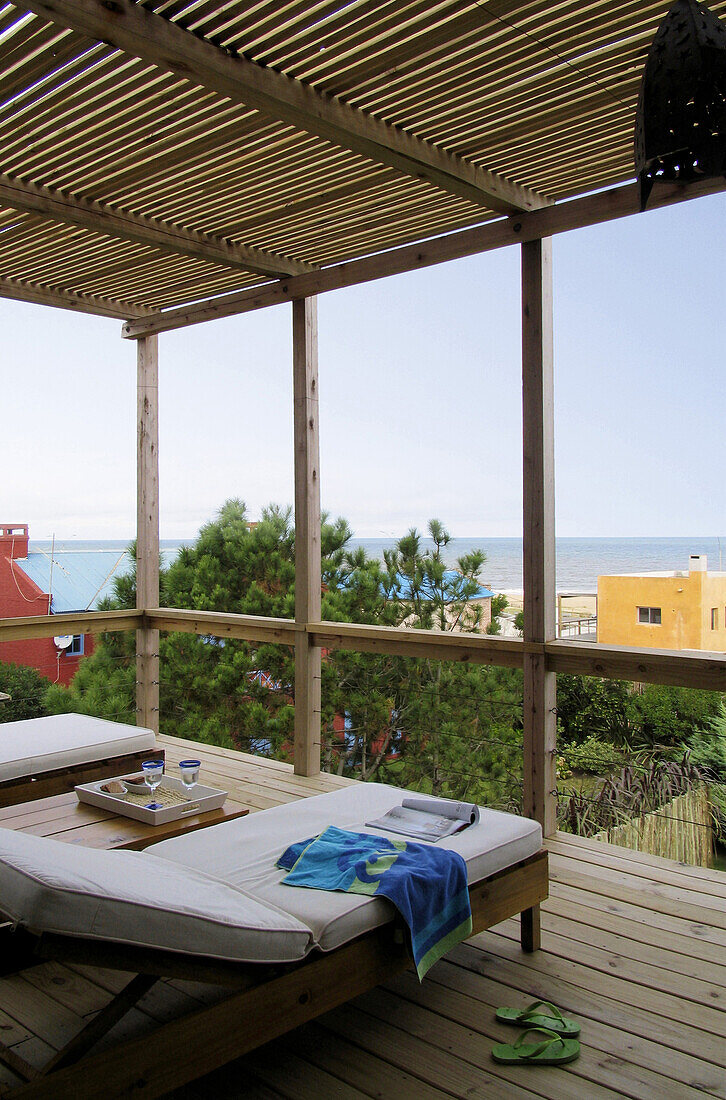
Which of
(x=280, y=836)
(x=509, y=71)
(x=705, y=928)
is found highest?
(x=509, y=71)

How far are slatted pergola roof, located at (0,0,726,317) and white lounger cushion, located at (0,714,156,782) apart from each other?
2.43 m

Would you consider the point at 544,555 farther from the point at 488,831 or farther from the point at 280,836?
the point at 280,836

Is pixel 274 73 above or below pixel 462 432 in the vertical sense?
below

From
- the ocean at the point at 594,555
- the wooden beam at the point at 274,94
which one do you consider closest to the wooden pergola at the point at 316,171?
the wooden beam at the point at 274,94

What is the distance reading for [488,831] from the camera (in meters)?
2.75

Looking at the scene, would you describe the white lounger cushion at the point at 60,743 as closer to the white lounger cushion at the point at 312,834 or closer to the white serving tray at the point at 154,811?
the white serving tray at the point at 154,811

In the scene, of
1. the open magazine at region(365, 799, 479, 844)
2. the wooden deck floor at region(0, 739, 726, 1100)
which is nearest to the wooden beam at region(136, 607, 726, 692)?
the wooden deck floor at region(0, 739, 726, 1100)

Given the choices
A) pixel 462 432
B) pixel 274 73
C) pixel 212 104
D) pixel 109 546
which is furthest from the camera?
pixel 462 432

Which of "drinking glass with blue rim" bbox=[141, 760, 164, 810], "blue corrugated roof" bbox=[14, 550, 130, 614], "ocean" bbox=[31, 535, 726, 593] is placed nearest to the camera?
"drinking glass with blue rim" bbox=[141, 760, 164, 810]

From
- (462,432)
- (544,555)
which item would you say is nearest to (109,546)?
(462,432)

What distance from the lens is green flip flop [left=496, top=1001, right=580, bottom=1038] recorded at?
91.6 inches

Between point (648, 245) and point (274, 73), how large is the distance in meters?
26.0

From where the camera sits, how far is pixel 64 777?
385 centimetres

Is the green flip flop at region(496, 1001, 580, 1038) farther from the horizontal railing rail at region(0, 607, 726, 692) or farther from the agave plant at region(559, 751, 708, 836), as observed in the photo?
the agave plant at region(559, 751, 708, 836)
